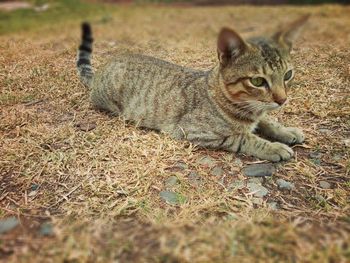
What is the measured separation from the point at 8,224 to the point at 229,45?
179cm

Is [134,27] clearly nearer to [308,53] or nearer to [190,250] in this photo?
[308,53]

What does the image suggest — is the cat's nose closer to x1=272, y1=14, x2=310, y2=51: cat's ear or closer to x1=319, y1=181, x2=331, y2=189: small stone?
x1=272, y1=14, x2=310, y2=51: cat's ear

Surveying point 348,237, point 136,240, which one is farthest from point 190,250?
point 348,237

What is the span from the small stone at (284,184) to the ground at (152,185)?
1.0 inches

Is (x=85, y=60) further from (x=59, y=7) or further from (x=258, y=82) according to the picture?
(x=59, y=7)

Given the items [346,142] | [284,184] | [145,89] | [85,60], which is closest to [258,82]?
[284,184]

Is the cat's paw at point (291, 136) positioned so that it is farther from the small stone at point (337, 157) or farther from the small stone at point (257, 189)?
the small stone at point (257, 189)

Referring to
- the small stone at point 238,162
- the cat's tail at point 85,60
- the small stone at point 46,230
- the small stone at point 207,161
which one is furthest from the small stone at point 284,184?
the cat's tail at point 85,60

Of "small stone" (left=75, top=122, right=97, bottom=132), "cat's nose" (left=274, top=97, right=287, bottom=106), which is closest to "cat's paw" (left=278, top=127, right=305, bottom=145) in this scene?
"cat's nose" (left=274, top=97, right=287, bottom=106)

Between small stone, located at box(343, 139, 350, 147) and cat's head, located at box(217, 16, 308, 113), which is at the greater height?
cat's head, located at box(217, 16, 308, 113)

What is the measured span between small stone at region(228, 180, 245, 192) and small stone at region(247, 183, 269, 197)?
0.05 m

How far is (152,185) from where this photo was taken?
2441 mm

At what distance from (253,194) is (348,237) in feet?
2.65

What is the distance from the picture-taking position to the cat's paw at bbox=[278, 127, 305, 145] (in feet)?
9.48
